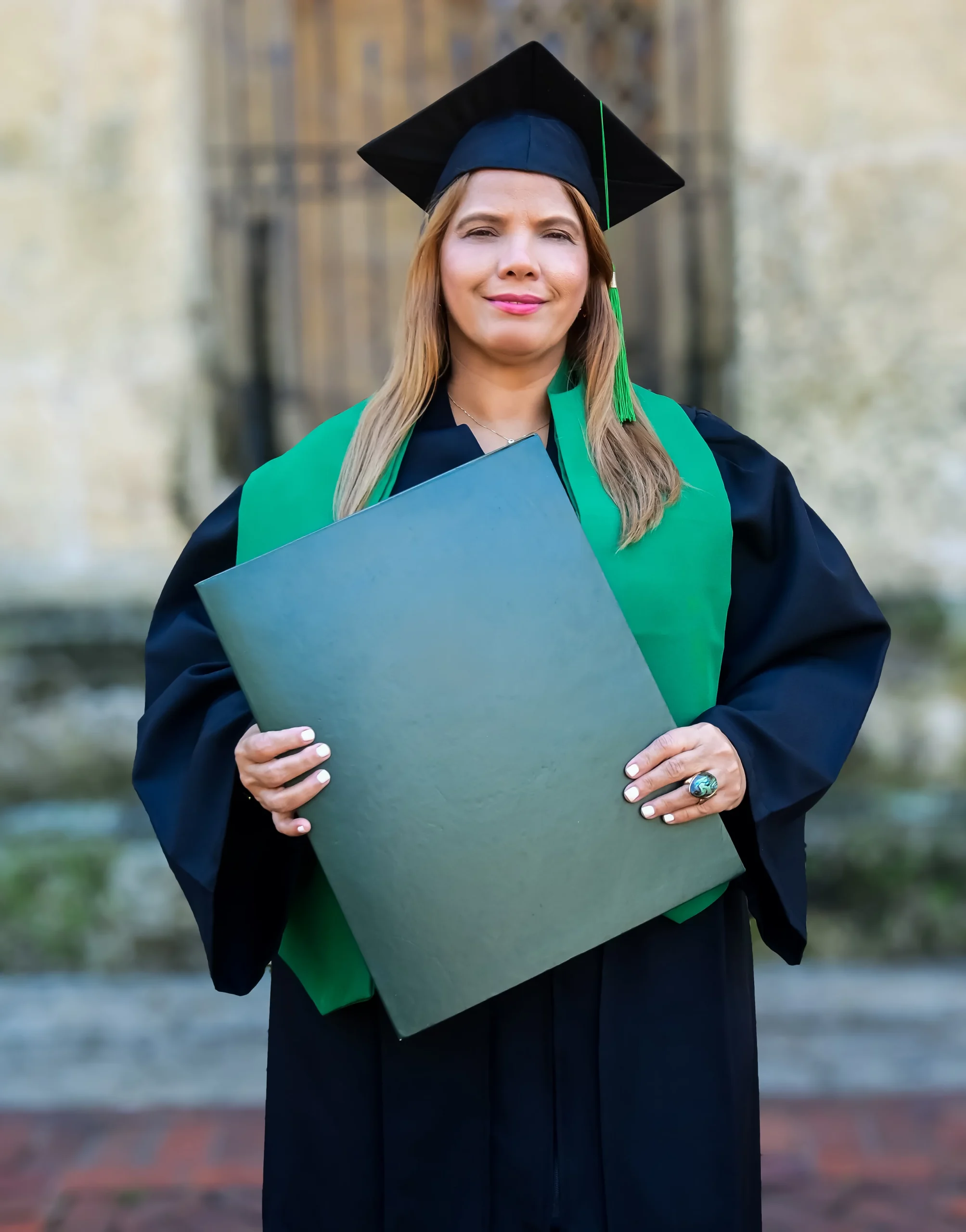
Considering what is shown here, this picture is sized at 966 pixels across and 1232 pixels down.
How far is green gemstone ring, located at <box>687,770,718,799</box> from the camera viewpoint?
1612mm

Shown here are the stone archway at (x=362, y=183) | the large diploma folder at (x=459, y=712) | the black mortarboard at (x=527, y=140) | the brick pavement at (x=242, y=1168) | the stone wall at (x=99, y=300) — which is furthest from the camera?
the stone archway at (x=362, y=183)

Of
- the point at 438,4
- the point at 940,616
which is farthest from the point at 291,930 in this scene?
the point at 438,4

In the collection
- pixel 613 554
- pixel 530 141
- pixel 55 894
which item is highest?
pixel 530 141

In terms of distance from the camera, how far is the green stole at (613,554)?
1.78 m

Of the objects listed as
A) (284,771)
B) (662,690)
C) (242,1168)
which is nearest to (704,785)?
(662,690)

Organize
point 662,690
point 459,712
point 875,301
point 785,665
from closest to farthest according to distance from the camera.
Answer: point 459,712 < point 662,690 < point 785,665 < point 875,301

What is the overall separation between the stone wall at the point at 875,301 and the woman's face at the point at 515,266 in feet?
7.93

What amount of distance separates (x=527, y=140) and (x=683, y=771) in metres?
0.93

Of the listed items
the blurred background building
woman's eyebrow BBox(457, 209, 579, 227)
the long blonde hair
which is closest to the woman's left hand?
the long blonde hair

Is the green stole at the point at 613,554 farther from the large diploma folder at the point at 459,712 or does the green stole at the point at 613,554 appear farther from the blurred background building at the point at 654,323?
the blurred background building at the point at 654,323

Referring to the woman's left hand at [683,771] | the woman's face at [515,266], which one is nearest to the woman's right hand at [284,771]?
the woman's left hand at [683,771]

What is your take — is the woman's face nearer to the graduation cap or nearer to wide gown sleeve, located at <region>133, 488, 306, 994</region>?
the graduation cap

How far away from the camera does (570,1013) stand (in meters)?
1.80

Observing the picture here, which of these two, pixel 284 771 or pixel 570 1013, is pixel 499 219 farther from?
pixel 570 1013
